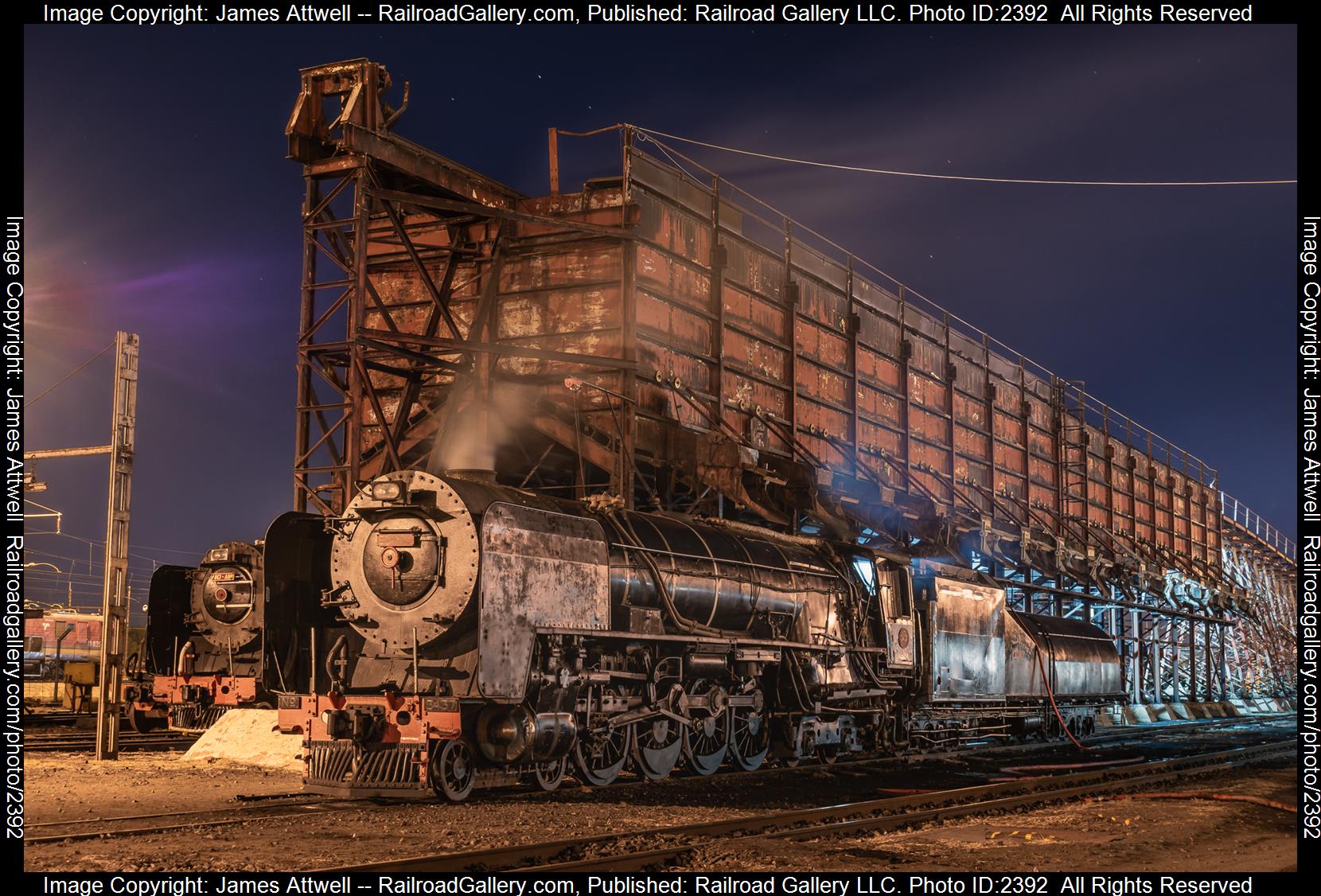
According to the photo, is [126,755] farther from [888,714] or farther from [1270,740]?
[1270,740]

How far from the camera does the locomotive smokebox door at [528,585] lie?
12797mm

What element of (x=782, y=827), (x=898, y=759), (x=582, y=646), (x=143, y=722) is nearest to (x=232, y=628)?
(x=143, y=722)

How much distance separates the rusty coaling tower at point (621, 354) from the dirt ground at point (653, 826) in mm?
8841

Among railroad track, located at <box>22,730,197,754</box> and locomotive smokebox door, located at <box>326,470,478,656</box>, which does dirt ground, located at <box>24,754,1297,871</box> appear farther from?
railroad track, located at <box>22,730,197,754</box>

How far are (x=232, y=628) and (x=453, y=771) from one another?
28.7 ft

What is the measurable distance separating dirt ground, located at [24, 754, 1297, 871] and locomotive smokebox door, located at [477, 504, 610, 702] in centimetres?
146

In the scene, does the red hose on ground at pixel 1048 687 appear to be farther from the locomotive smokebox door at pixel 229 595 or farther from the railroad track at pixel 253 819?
the locomotive smokebox door at pixel 229 595

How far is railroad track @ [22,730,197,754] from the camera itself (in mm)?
20203

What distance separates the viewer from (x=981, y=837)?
1105 centimetres

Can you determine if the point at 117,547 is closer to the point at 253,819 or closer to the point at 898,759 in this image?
the point at 253,819

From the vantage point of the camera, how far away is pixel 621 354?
25219mm

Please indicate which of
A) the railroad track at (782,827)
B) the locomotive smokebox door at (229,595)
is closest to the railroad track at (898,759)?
the railroad track at (782,827)
